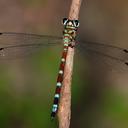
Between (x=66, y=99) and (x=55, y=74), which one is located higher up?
(x=66, y=99)

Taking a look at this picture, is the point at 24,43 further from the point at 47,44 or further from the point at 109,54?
the point at 109,54

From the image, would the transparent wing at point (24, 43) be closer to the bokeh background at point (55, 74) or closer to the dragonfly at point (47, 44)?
the dragonfly at point (47, 44)

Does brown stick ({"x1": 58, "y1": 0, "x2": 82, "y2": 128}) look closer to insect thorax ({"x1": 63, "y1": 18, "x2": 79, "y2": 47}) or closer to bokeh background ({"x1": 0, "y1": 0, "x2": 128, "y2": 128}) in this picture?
insect thorax ({"x1": 63, "y1": 18, "x2": 79, "y2": 47})

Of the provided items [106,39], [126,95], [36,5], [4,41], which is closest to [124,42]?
[106,39]

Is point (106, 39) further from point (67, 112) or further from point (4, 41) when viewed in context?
point (67, 112)

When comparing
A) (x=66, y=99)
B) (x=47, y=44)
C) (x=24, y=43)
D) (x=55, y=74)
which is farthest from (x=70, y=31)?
(x=55, y=74)
